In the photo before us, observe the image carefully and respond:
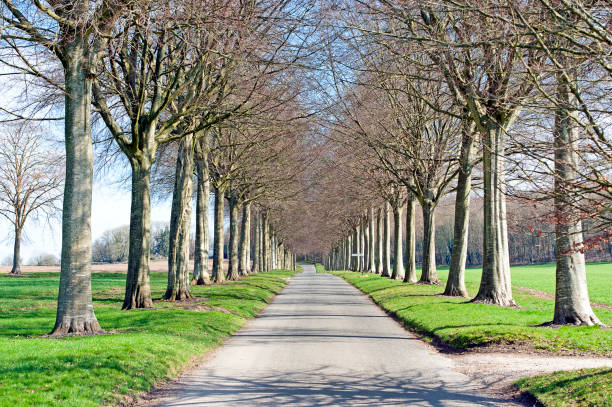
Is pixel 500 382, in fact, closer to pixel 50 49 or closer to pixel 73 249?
pixel 73 249

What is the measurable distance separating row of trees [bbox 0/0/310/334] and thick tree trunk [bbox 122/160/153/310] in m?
0.03

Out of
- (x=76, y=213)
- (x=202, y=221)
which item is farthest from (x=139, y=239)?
(x=202, y=221)

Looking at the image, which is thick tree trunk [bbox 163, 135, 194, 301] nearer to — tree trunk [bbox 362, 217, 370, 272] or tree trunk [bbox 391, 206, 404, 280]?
tree trunk [bbox 391, 206, 404, 280]

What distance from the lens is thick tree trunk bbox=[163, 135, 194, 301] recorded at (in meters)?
20.6

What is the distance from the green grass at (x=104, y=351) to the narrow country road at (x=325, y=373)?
579mm

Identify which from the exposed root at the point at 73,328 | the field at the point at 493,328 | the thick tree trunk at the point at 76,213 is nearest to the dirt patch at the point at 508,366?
the field at the point at 493,328

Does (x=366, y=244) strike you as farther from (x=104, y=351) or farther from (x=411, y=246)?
(x=104, y=351)

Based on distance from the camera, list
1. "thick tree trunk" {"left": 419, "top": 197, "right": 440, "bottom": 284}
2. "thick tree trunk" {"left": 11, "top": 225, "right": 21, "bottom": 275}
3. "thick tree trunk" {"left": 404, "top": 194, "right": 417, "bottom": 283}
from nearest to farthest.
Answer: "thick tree trunk" {"left": 419, "top": 197, "right": 440, "bottom": 284} < "thick tree trunk" {"left": 404, "top": 194, "right": 417, "bottom": 283} < "thick tree trunk" {"left": 11, "top": 225, "right": 21, "bottom": 275}

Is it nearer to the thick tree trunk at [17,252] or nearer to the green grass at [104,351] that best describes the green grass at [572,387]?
the green grass at [104,351]

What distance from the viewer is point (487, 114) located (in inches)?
381

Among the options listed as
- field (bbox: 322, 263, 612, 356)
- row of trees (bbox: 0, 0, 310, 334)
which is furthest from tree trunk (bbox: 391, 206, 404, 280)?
field (bbox: 322, 263, 612, 356)

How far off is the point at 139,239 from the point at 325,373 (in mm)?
9626

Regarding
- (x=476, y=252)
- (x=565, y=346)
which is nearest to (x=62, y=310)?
(x=565, y=346)

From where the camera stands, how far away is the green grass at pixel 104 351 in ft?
23.7
